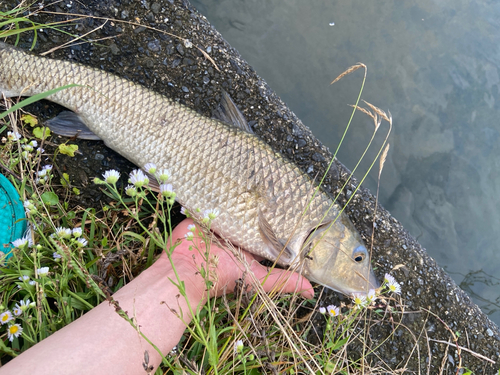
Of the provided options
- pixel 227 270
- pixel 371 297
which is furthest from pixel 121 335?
pixel 371 297

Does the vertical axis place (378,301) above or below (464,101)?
below

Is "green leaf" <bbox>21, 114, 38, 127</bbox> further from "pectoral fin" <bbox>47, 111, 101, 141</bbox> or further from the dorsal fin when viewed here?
the dorsal fin

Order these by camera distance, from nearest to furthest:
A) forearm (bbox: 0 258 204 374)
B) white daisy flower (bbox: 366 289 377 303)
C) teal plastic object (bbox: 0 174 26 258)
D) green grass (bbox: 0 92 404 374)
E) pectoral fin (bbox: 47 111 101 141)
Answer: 1. forearm (bbox: 0 258 204 374)
2. green grass (bbox: 0 92 404 374)
3. white daisy flower (bbox: 366 289 377 303)
4. teal plastic object (bbox: 0 174 26 258)
5. pectoral fin (bbox: 47 111 101 141)

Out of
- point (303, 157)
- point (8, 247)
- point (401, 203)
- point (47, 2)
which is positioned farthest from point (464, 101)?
point (8, 247)

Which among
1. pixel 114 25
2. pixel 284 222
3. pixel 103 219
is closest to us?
pixel 284 222

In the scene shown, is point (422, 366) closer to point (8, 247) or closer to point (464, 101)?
point (464, 101)

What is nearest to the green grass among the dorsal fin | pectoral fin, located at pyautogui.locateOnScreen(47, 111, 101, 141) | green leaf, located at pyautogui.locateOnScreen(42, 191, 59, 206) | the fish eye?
green leaf, located at pyautogui.locateOnScreen(42, 191, 59, 206)

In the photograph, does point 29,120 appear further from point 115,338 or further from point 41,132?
point 115,338
